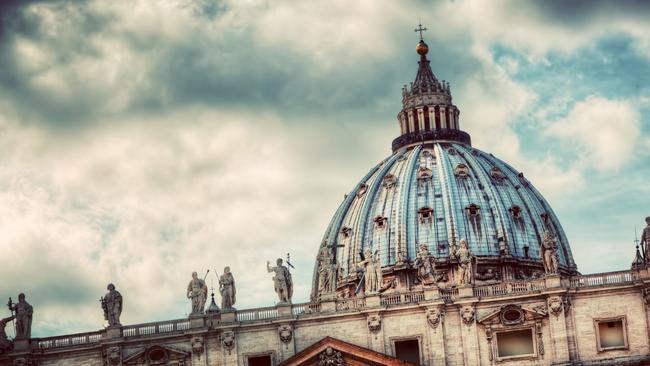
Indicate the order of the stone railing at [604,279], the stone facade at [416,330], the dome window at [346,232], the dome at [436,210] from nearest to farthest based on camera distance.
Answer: the stone facade at [416,330] → the stone railing at [604,279] → the dome at [436,210] → the dome window at [346,232]

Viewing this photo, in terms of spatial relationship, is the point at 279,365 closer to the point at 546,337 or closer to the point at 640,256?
the point at 546,337

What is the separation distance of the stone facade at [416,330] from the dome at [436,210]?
4682 centimetres

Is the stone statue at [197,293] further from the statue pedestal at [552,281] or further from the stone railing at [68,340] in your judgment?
the statue pedestal at [552,281]

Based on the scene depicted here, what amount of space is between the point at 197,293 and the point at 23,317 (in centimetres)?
1344

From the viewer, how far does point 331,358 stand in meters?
95.5

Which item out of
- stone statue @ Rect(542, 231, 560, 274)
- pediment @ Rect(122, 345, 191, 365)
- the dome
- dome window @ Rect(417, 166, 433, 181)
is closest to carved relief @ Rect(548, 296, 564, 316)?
stone statue @ Rect(542, 231, 560, 274)

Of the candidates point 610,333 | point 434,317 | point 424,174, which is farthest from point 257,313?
point 424,174

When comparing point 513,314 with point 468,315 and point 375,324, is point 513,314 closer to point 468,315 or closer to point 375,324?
point 468,315

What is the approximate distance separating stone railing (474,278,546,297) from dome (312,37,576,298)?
1843 inches

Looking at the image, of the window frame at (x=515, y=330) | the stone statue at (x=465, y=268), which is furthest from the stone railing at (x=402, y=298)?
the window frame at (x=515, y=330)

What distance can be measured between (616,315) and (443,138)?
74.6m

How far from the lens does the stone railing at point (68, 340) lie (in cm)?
10306

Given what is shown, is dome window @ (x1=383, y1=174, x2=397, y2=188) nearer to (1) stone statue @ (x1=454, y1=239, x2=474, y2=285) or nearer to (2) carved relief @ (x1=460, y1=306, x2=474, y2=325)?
(1) stone statue @ (x1=454, y1=239, x2=474, y2=285)

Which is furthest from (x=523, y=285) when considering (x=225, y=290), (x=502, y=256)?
(x=502, y=256)
